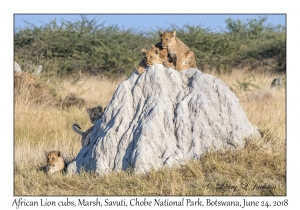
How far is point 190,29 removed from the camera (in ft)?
108

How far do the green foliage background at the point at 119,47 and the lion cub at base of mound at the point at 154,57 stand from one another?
62.2 feet

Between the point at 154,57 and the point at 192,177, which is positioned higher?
the point at 154,57

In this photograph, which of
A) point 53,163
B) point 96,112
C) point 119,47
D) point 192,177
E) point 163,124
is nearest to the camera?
point 192,177

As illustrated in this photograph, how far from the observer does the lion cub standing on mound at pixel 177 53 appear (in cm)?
907

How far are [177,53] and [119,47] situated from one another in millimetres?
21035

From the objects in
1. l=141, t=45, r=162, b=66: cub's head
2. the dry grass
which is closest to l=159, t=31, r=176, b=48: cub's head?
l=141, t=45, r=162, b=66: cub's head

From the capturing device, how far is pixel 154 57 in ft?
28.8

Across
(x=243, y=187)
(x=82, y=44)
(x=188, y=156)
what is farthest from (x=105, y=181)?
(x=82, y=44)

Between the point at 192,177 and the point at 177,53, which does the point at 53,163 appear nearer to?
the point at 192,177

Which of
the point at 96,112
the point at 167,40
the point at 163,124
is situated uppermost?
the point at 167,40

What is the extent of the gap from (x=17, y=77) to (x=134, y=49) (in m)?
16.5

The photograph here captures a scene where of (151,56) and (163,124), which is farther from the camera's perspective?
(151,56)

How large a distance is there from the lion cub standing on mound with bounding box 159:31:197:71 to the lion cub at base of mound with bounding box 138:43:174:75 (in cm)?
9

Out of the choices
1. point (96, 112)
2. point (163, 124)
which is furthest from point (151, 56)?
point (96, 112)
